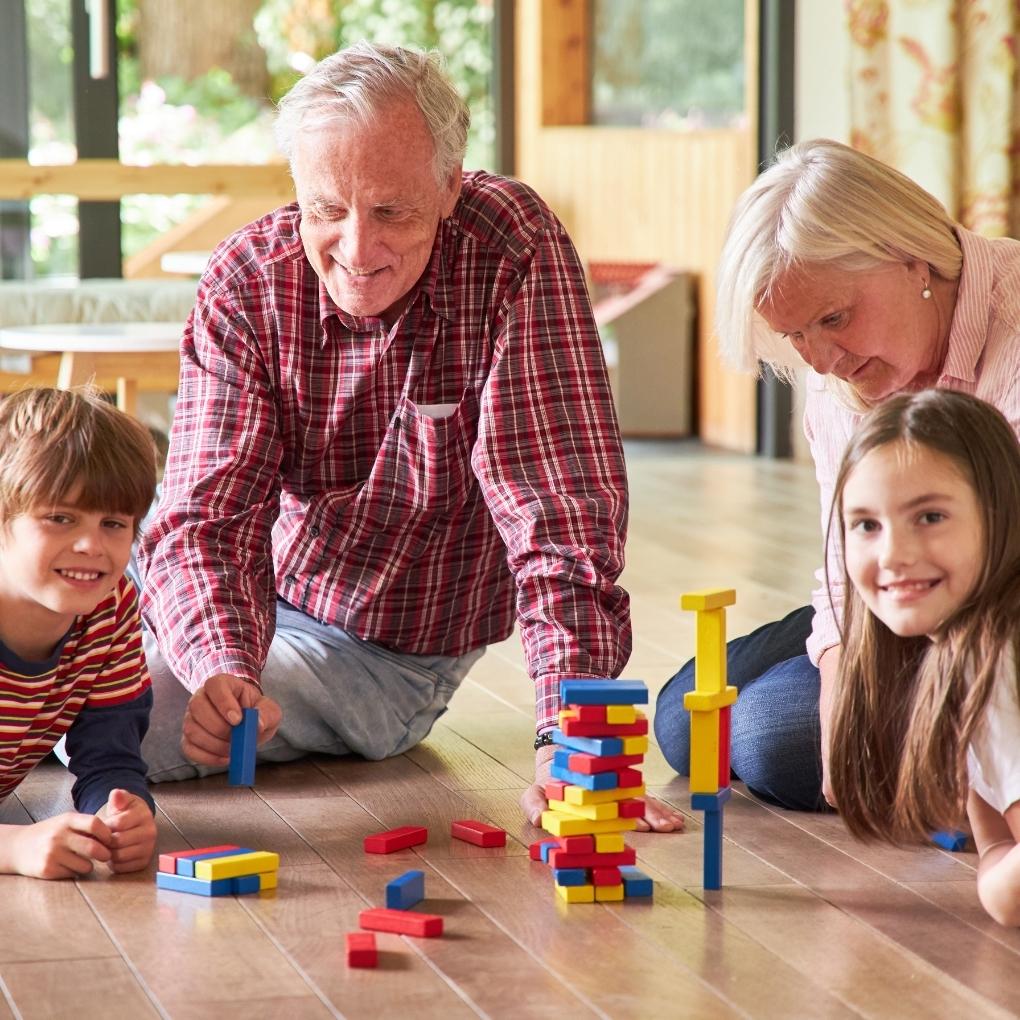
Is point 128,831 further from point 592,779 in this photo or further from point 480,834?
point 592,779

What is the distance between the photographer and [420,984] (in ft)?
4.61

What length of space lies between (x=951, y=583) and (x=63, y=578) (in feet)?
2.73

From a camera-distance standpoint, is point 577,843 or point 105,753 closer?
point 577,843

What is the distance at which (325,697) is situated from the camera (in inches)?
83.4

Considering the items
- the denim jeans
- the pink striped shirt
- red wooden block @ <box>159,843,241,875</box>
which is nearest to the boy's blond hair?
red wooden block @ <box>159,843,241,875</box>

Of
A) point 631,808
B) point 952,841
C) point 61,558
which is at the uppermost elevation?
point 61,558

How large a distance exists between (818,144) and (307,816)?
0.91 meters

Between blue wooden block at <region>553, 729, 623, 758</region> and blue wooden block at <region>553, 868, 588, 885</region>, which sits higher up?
Answer: blue wooden block at <region>553, 729, 623, 758</region>

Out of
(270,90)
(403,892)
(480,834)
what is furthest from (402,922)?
(270,90)

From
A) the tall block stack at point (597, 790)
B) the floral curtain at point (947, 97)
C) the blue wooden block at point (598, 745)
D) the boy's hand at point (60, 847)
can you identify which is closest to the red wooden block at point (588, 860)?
the tall block stack at point (597, 790)

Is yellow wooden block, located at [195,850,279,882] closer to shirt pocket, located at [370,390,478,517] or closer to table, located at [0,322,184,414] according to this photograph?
shirt pocket, located at [370,390,478,517]

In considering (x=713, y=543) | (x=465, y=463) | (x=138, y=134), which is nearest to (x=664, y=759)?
(x=465, y=463)

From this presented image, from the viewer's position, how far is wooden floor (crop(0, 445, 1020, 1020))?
1.38 m

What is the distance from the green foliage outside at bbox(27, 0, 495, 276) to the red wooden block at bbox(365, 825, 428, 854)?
5.18 meters
